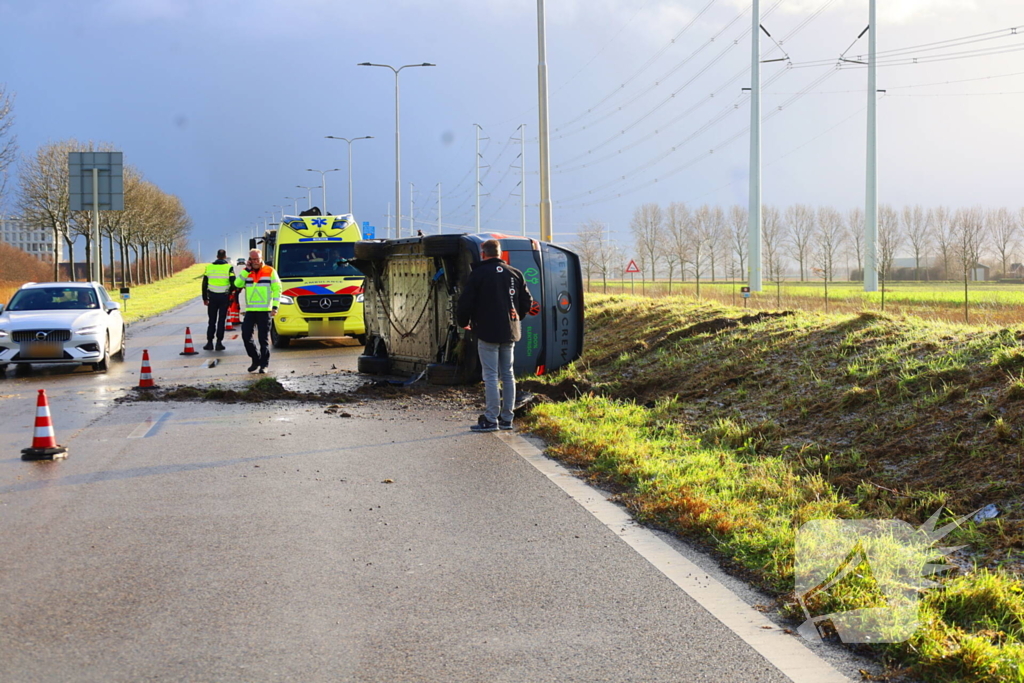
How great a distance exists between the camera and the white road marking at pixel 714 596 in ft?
13.1

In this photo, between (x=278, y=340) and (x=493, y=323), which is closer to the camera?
(x=493, y=323)

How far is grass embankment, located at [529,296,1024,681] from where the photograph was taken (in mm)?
4602

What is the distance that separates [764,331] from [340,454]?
6.53 m

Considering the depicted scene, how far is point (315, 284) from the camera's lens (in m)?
21.7

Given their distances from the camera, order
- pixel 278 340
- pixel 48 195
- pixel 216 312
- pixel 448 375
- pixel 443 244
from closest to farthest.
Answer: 1. pixel 443 244
2. pixel 448 375
3. pixel 216 312
4. pixel 278 340
5. pixel 48 195

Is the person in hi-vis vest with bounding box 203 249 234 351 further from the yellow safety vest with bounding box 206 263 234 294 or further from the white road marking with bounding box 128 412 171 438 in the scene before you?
the white road marking with bounding box 128 412 171 438

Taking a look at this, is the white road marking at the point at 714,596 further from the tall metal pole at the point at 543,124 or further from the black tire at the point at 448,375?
the tall metal pole at the point at 543,124

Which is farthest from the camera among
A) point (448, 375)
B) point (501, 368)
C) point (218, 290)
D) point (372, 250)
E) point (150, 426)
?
point (218, 290)

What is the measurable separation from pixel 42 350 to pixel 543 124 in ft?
39.1

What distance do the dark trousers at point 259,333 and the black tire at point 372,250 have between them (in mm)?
1824

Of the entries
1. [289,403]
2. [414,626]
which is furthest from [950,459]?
[289,403]

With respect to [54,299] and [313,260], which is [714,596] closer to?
[54,299]

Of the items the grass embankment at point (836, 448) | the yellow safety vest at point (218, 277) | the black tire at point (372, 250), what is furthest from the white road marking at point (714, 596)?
the yellow safety vest at point (218, 277)

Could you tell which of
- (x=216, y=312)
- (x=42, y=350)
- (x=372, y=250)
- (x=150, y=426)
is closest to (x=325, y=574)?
(x=150, y=426)
